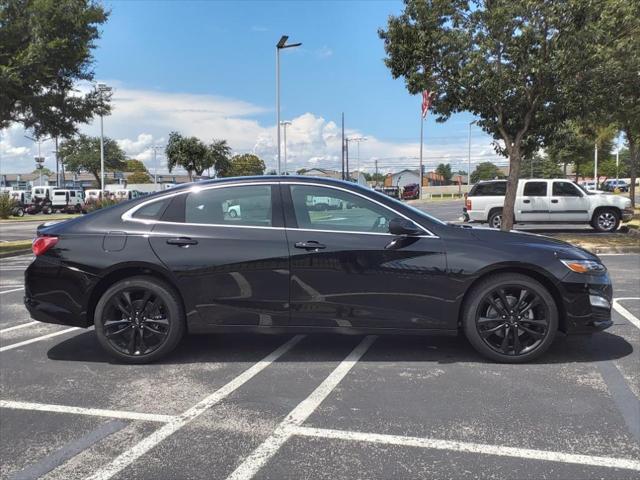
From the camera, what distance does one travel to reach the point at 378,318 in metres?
4.41

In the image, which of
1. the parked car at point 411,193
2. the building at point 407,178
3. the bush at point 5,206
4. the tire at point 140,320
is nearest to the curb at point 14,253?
the tire at point 140,320

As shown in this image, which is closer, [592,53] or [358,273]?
[358,273]

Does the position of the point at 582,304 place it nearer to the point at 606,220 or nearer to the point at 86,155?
the point at 606,220

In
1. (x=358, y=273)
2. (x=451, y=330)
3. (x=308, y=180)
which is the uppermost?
(x=308, y=180)

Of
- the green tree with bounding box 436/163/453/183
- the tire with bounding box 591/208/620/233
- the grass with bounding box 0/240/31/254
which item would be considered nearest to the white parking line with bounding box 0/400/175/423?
→ the grass with bounding box 0/240/31/254

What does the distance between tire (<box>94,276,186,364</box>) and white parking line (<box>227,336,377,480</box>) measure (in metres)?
1.38

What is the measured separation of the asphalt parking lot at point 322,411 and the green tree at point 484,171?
421 ft

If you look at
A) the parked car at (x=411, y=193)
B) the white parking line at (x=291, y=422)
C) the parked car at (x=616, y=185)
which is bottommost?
the white parking line at (x=291, y=422)

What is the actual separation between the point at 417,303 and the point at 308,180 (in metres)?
1.41

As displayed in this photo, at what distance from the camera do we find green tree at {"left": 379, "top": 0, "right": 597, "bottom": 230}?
11.2 m

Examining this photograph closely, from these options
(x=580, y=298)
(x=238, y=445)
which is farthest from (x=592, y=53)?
(x=238, y=445)

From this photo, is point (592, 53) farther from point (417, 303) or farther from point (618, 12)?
point (417, 303)

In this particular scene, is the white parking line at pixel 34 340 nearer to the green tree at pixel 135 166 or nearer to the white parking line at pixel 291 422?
the white parking line at pixel 291 422

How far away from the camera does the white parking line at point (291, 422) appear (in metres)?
2.86
